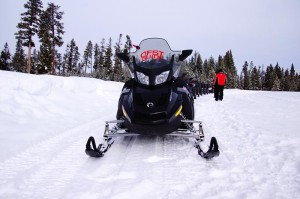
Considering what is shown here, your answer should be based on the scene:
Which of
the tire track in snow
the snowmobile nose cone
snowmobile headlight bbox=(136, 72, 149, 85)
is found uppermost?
snowmobile headlight bbox=(136, 72, 149, 85)

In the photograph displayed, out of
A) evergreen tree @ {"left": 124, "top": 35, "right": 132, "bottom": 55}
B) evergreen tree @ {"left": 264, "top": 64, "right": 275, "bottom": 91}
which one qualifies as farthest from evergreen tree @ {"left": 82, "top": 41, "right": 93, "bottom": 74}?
evergreen tree @ {"left": 264, "top": 64, "right": 275, "bottom": 91}

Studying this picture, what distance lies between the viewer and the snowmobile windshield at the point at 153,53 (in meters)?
4.58

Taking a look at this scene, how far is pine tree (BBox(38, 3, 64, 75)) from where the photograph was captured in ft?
113

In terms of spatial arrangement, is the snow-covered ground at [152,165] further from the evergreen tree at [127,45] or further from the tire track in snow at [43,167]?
the evergreen tree at [127,45]

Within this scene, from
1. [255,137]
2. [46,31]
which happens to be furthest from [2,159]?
[46,31]

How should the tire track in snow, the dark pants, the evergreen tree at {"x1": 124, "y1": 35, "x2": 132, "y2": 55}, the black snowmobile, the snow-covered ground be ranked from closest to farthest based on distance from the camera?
the snow-covered ground
the tire track in snow
the black snowmobile
the dark pants
the evergreen tree at {"x1": 124, "y1": 35, "x2": 132, "y2": 55}

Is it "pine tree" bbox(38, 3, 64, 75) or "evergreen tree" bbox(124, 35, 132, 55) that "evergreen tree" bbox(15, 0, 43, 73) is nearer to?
"pine tree" bbox(38, 3, 64, 75)

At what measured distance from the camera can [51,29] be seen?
35.4 metres

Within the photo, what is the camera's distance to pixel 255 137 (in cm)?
438

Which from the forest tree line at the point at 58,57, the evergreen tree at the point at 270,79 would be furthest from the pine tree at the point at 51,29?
the evergreen tree at the point at 270,79

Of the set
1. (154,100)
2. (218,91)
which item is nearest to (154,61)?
(154,100)

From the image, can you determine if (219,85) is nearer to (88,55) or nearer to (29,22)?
(29,22)

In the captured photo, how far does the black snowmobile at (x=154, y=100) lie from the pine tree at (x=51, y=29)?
112ft

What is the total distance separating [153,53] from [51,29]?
35.4m
